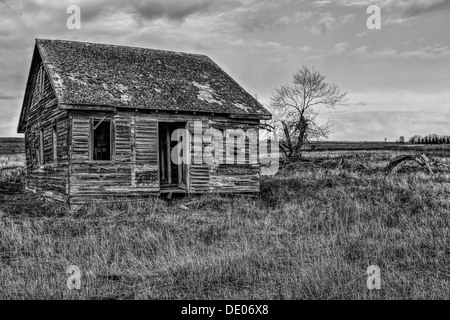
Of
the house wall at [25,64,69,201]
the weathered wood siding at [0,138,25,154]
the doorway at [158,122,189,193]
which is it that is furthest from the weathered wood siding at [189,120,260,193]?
the weathered wood siding at [0,138,25,154]

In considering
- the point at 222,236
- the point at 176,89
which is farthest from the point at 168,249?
the point at 176,89

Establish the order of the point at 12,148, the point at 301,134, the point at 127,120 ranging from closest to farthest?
the point at 127,120 < the point at 301,134 < the point at 12,148

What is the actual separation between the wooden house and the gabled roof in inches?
1.4

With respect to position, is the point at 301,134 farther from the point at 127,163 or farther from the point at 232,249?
the point at 232,249

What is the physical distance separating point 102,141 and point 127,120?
135cm

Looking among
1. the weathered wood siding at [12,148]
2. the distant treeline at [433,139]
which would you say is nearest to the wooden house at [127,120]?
the weathered wood siding at [12,148]

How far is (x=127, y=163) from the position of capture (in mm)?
13930

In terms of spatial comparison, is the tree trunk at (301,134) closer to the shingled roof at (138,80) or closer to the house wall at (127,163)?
A: the shingled roof at (138,80)

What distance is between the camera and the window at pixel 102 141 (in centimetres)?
1444

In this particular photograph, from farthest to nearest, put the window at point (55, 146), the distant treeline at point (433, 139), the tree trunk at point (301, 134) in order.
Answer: the distant treeline at point (433, 139), the tree trunk at point (301, 134), the window at point (55, 146)

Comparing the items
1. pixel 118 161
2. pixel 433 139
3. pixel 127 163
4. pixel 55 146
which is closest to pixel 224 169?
pixel 127 163

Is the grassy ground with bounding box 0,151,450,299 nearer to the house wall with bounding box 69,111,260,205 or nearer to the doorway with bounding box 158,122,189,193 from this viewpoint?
the house wall with bounding box 69,111,260,205

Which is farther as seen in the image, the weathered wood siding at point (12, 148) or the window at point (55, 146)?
the weathered wood siding at point (12, 148)

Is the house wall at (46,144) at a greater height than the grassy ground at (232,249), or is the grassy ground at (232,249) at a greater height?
the house wall at (46,144)
